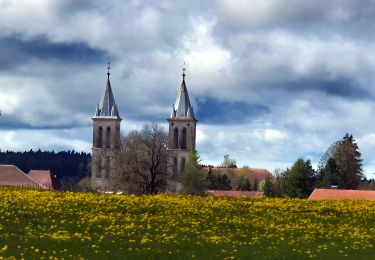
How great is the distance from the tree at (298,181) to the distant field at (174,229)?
52.8m

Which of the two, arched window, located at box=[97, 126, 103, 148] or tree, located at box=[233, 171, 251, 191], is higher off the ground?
arched window, located at box=[97, 126, 103, 148]

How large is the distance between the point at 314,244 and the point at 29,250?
9.29 m

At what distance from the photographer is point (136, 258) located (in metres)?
18.9

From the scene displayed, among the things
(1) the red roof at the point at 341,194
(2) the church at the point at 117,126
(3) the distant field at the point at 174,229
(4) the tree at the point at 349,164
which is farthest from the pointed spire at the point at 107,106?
(3) the distant field at the point at 174,229

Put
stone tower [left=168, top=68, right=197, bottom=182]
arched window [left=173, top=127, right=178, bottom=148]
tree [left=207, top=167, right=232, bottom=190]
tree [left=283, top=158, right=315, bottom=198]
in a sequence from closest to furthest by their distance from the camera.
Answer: tree [left=283, top=158, right=315, bottom=198] → tree [left=207, top=167, right=232, bottom=190] → stone tower [left=168, top=68, right=197, bottom=182] → arched window [left=173, top=127, right=178, bottom=148]

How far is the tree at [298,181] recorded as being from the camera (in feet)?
293

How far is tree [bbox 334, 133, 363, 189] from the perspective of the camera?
11838 centimetres

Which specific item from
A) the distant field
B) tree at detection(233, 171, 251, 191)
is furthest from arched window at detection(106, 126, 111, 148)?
the distant field

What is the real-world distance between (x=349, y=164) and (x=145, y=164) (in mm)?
51887

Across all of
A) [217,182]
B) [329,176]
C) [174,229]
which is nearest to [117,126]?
[217,182]

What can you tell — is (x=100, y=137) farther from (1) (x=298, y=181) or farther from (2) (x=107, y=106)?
(1) (x=298, y=181)

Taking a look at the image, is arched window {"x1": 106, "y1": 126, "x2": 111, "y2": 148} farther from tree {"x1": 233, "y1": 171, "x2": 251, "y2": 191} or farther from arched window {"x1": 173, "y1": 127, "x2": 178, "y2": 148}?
tree {"x1": 233, "y1": 171, "x2": 251, "y2": 191}

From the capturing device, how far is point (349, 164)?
397 feet

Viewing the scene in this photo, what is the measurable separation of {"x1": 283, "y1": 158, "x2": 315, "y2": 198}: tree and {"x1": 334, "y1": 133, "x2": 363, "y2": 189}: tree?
2540 centimetres
